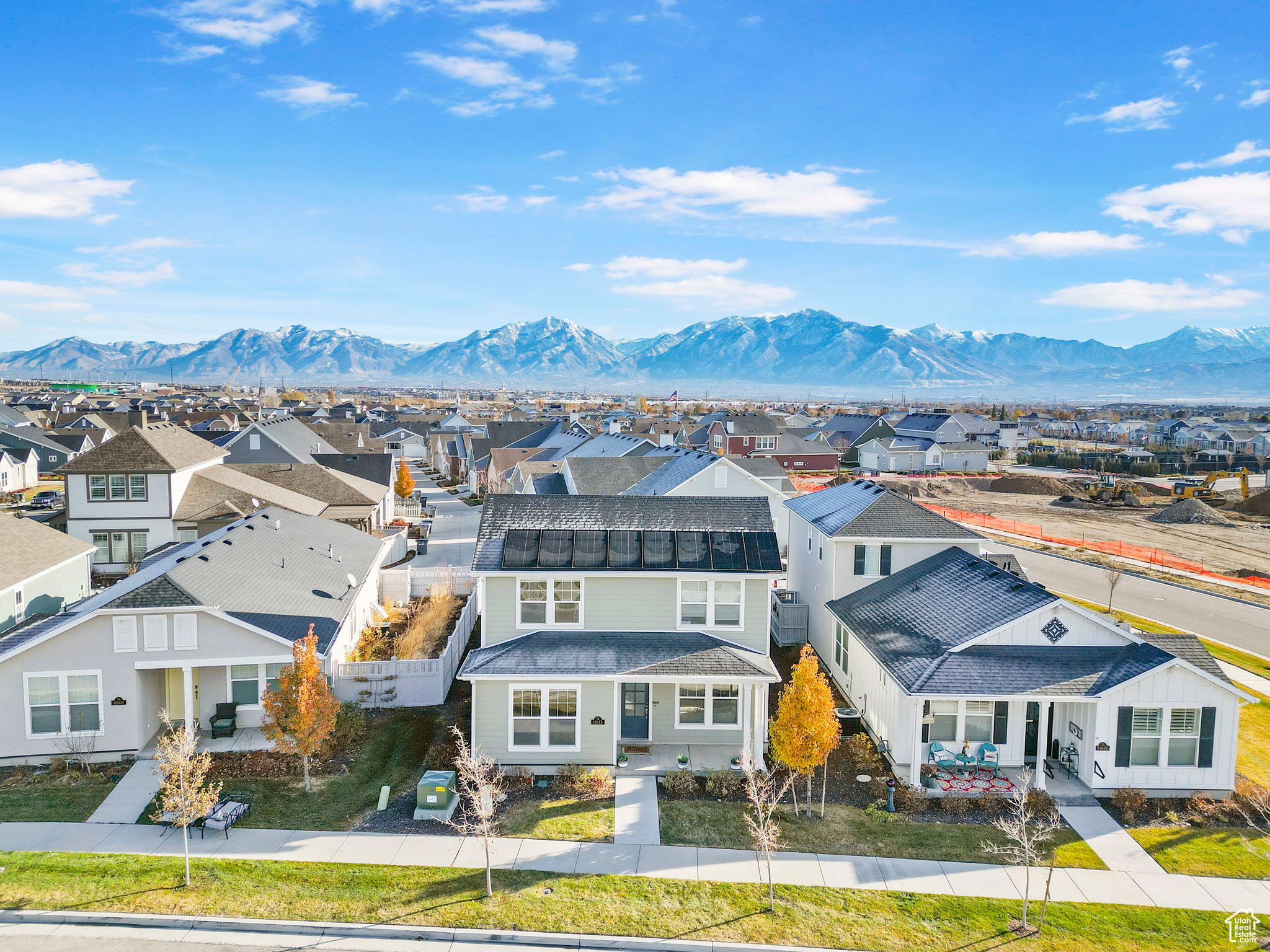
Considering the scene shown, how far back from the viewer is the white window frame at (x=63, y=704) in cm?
2003

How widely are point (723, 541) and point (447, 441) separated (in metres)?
74.6

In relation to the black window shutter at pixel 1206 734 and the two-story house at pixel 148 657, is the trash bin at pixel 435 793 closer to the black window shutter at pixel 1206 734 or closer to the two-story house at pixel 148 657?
the two-story house at pixel 148 657

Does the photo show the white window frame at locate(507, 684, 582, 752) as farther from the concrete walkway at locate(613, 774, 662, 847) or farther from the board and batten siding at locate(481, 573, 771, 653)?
the board and batten siding at locate(481, 573, 771, 653)

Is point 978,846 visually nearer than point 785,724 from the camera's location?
Yes

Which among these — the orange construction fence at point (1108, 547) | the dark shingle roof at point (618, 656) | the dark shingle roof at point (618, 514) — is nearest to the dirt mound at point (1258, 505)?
the orange construction fence at point (1108, 547)

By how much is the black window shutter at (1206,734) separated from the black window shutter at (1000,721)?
4317 mm

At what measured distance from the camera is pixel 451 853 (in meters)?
16.5

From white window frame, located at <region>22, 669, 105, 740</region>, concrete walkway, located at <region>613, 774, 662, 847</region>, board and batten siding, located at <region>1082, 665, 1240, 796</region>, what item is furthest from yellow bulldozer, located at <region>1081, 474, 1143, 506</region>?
white window frame, located at <region>22, 669, 105, 740</region>

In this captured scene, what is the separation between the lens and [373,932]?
550 inches

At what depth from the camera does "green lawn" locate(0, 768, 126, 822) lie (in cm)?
1769

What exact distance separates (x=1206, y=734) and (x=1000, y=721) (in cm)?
464

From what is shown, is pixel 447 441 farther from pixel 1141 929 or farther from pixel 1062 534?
pixel 1141 929

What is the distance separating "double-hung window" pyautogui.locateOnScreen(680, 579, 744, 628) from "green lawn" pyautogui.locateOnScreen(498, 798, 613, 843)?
5729 mm

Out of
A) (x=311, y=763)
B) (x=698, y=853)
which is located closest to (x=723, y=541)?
(x=698, y=853)
